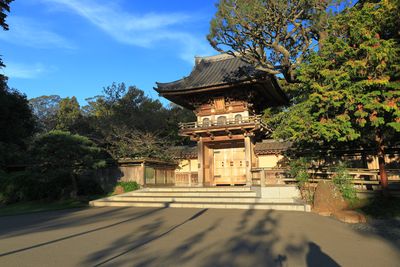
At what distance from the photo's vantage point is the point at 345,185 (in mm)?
12203

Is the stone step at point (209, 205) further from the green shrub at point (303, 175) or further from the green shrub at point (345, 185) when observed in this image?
the green shrub at point (303, 175)

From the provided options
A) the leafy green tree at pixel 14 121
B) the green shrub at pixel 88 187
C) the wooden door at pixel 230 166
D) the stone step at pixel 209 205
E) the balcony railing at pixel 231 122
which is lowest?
the stone step at pixel 209 205

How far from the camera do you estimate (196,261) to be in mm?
5645

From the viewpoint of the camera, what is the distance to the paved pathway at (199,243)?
5.72 m

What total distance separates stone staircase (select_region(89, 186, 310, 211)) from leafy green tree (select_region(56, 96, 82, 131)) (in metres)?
16.1

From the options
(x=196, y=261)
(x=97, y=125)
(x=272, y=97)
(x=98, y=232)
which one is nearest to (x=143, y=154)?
(x=97, y=125)

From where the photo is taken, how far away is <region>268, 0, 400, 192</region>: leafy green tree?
10180 mm

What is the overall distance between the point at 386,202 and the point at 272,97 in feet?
44.1

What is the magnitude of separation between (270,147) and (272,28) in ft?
30.5

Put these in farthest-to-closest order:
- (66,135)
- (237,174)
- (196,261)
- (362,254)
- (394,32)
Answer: (237,174), (66,135), (394,32), (362,254), (196,261)

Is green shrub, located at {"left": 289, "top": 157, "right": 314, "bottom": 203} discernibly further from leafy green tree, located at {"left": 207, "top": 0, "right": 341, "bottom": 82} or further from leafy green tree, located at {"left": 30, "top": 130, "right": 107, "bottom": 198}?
leafy green tree, located at {"left": 30, "top": 130, "right": 107, "bottom": 198}

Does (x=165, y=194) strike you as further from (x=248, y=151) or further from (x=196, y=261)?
(x=196, y=261)

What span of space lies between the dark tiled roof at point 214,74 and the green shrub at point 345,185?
29.3 feet

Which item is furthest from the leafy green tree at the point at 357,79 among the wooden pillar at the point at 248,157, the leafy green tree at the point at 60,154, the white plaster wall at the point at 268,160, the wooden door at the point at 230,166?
the leafy green tree at the point at 60,154
